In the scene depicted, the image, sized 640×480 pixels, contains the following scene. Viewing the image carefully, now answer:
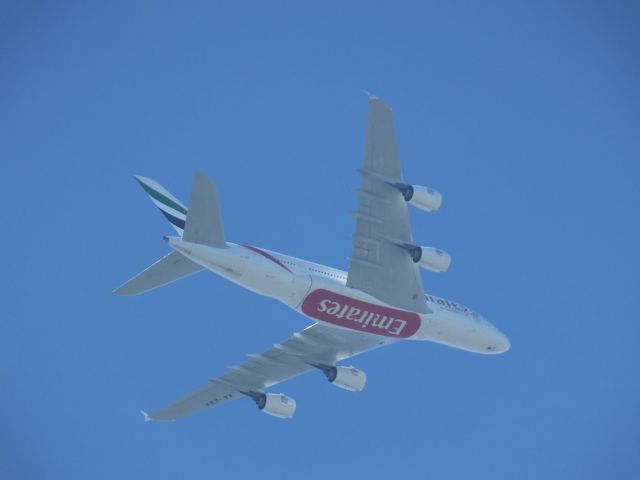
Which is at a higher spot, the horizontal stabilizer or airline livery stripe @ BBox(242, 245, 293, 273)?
airline livery stripe @ BBox(242, 245, 293, 273)

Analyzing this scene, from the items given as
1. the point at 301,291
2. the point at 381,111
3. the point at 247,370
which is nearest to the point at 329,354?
the point at 247,370

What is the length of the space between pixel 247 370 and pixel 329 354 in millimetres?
3853

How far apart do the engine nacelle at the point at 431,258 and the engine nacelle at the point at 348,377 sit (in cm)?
767

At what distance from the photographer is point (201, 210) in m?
40.3

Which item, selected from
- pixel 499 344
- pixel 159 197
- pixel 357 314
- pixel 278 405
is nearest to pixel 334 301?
pixel 357 314

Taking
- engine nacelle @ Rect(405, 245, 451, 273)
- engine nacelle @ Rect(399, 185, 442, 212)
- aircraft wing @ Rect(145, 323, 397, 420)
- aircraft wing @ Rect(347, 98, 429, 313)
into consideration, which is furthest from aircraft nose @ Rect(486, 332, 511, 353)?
engine nacelle @ Rect(399, 185, 442, 212)

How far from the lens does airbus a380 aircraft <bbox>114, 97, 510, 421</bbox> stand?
134ft

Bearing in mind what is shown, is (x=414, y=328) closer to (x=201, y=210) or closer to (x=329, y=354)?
(x=329, y=354)

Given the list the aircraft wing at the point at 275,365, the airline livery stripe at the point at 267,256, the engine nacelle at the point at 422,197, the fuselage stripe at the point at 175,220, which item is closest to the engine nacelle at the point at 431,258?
the engine nacelle at the point at 422,197

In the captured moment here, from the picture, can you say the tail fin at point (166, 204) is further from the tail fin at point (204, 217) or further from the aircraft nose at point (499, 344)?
the aircraft nose at point (499, 344)

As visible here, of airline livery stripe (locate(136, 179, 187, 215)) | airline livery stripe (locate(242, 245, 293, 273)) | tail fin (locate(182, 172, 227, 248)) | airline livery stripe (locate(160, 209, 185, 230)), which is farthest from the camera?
airline livery stripe (locate(136, 179, 187, 215))

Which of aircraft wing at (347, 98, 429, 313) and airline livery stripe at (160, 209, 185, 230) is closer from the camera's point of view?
aircraft wing at (347, 98, 429, 313)

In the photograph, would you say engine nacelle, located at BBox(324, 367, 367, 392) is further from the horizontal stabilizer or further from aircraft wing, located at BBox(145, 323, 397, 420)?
the horizontal stabilizer

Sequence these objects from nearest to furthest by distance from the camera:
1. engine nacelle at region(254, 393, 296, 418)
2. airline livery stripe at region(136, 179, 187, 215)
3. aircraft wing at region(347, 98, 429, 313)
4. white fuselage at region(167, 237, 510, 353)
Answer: aircraft wing at region(347, 98, 429, 313) → white fuselage at region(167, 237, 510, 353) → airline livery stripe at region(136, 179, 187, 215) → engine nacelle at region(254, 393, 296, 418)
